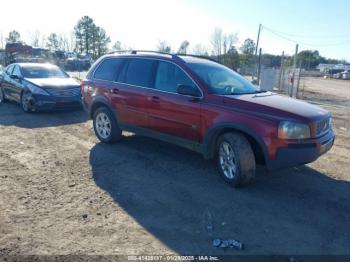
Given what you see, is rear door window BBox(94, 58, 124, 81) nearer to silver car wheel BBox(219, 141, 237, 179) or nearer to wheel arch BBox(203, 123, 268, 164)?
wheel arch BBox(203, 123, 268, 164)

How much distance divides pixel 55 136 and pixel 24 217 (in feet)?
13.4

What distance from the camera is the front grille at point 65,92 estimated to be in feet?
33.6

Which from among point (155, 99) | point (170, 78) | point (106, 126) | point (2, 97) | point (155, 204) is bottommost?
point (155, 204)

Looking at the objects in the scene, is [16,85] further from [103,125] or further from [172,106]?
[172,106]

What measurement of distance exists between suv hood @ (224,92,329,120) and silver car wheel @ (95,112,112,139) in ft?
9.70

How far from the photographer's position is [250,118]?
4645mm

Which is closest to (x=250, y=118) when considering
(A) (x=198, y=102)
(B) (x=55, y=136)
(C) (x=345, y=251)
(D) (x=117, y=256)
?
(A) (x=198, y=102)

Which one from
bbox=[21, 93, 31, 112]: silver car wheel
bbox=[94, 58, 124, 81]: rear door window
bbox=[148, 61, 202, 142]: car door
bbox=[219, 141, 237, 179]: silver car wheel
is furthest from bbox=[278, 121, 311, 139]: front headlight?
bbox=[21, 93, 31, 112]: silver car wheel

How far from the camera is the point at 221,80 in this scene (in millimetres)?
5707

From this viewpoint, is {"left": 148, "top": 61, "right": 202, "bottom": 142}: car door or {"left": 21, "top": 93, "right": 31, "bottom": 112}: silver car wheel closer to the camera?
{"left": 148, "top": 61, "right": 202, "bottom": 142}: car door

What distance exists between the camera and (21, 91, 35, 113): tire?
10370 mm

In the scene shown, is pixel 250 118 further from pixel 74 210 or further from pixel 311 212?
pixel 74 210

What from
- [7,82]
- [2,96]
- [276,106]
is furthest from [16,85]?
[276,106]

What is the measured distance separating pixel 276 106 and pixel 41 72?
9080mm
